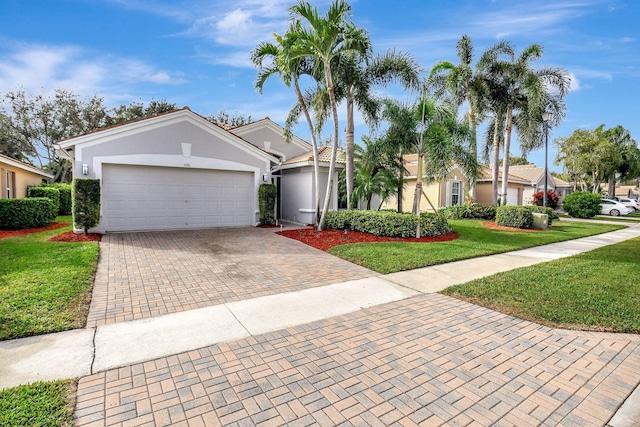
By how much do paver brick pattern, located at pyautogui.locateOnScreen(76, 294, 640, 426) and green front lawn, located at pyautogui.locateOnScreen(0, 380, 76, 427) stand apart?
0.35 feet

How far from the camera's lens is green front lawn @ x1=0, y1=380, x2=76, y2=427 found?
250 centimetres

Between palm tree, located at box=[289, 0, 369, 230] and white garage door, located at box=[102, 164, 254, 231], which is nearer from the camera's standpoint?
palm tree, located at box=[289, 0, 369, 230]

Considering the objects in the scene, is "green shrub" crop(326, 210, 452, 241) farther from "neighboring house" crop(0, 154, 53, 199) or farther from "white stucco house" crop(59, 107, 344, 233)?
"neighboring house" crop(0, 154, 53, 199)

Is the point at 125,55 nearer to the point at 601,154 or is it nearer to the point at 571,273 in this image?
the point at 571,273

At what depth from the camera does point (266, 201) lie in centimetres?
1420

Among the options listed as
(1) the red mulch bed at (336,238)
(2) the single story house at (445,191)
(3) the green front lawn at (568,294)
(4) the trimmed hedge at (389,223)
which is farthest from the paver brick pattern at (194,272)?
(2) the single story house at (445,191)

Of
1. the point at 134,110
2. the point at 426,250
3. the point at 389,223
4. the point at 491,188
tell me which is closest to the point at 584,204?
the point at 491,188

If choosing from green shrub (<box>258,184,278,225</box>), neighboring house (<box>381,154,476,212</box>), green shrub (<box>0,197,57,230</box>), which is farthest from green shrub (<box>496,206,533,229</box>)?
green shrub (<box>0,197,57,230</box>)

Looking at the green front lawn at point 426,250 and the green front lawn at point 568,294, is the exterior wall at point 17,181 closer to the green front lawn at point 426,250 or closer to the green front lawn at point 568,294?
the green front lawn at point 426,250

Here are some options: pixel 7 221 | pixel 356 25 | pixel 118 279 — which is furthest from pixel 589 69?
pixel 7 221

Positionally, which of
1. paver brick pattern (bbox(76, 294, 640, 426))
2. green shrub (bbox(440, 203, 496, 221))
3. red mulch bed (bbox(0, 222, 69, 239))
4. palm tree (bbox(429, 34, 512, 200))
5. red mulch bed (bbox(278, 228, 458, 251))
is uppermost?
palm tree (bbox(429, 34, 512, 200))

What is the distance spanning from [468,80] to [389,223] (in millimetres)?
11693

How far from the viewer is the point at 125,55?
1652 centimetres

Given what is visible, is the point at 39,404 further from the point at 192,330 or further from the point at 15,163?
the point at 15,163
